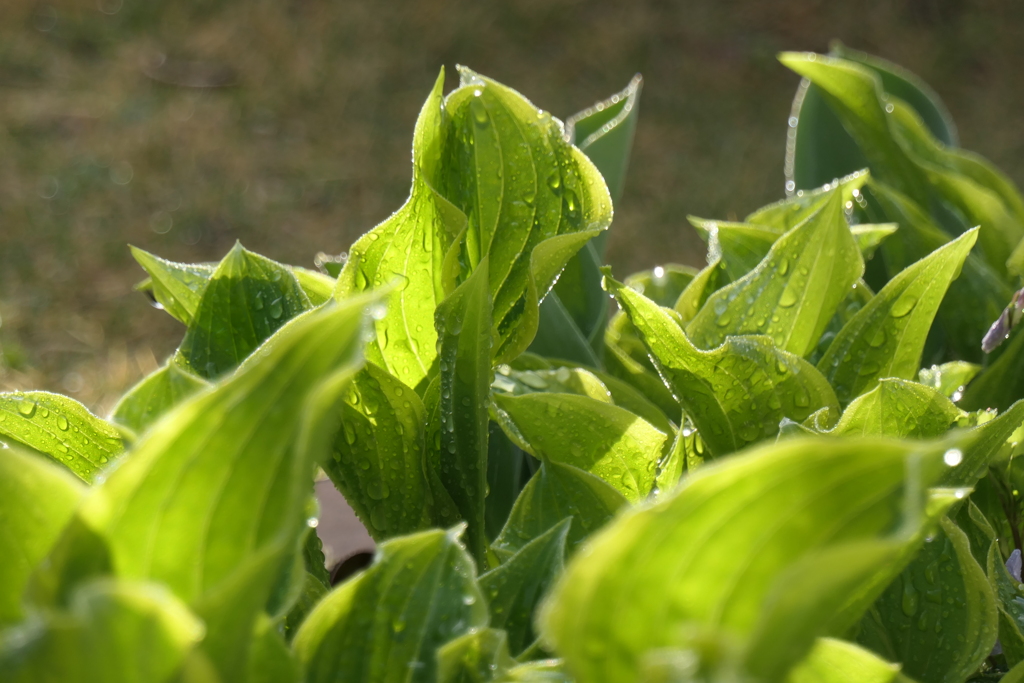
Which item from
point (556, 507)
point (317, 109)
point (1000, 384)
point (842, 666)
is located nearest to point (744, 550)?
point (842, 666)

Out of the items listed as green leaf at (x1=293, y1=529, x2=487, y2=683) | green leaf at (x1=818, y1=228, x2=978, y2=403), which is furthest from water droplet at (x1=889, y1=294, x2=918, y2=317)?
green leaf at (x1=293, y1=529, x2=487, y2=683)

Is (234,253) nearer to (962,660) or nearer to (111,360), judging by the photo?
(962,660)

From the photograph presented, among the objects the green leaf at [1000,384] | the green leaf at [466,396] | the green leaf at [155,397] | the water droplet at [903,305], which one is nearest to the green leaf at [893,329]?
the water droplet at [903,305]

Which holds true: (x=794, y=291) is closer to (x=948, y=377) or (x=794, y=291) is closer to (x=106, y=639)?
(x=948, y=377)

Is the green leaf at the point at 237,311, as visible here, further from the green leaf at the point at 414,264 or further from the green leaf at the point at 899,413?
the green leaf at the point at 899,413

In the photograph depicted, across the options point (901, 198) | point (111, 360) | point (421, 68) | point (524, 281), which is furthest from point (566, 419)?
point (421, 68)

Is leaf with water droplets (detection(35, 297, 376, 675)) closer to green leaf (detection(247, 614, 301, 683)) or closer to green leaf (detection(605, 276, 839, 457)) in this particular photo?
green leaf (detection(247, 614, 301, 683))
